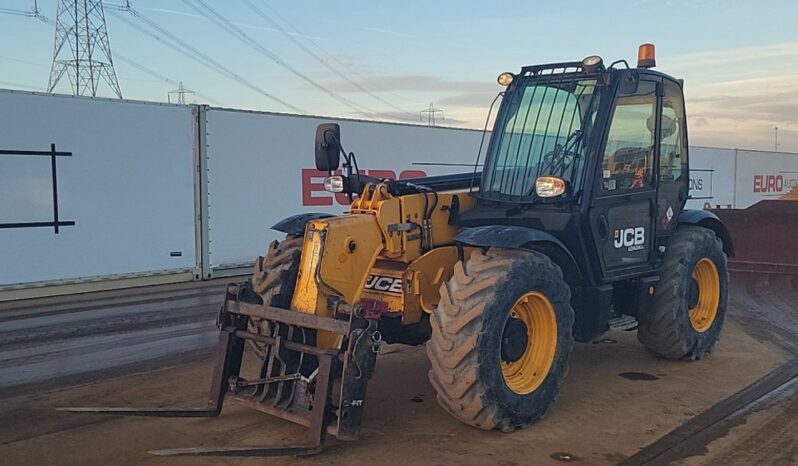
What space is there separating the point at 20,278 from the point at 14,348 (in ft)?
11.3

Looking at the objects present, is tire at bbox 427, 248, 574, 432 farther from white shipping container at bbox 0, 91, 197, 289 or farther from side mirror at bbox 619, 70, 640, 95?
white shipping container at bbox 0, 91, 197, 289

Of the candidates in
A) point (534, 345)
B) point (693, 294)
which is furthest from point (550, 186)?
point (693, 294)

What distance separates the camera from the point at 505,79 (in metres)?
6.24

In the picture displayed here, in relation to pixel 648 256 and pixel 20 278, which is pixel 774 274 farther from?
pixel 20 278

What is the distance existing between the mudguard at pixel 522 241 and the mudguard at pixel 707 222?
198cm

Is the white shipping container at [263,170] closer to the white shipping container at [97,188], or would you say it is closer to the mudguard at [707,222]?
the white shipping container at [97,188]

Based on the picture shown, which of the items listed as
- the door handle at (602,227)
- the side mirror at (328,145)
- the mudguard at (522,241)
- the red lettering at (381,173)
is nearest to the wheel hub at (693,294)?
the door handle at (602,227)

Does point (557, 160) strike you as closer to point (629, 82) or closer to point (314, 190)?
point (629, 82)

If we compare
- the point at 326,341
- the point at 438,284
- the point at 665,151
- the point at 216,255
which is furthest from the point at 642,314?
the point at 216,255

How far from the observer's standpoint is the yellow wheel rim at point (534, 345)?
4.96 metres

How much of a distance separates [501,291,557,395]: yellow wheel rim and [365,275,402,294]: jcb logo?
2.83 feet

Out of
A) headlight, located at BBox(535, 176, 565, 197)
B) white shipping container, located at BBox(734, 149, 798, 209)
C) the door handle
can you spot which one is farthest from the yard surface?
white shipping container, located at BBox(734, 149, 798, 209)

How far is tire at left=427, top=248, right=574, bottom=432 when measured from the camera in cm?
445

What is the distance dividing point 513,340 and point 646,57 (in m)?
2.89
